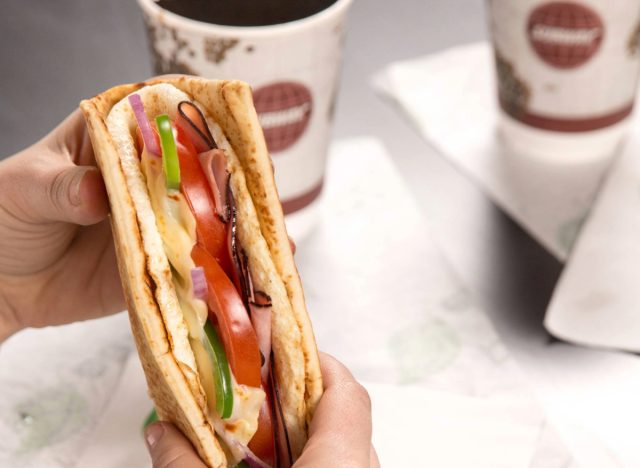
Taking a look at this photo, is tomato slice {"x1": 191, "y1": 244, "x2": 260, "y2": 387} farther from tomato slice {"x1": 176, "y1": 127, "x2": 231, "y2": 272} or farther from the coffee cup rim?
the coffee cup rim

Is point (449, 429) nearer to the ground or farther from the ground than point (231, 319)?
nearer to the ground

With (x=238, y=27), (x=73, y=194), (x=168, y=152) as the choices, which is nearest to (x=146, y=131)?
(x=168, y=152)

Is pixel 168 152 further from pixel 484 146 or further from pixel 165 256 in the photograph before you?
pixel 484 146

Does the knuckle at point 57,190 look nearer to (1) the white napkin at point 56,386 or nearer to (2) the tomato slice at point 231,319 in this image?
(2) the tomato slice at point 231,319

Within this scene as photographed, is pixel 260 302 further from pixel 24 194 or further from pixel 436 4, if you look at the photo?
Answer: pixel 436 4

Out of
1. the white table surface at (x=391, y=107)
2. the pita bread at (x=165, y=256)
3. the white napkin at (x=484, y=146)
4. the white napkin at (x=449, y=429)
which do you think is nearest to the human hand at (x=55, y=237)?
the pita bread at (x=165, y=256)

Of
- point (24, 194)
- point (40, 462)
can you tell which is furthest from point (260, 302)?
point (40, 462)

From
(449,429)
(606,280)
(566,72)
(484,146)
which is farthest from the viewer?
(484,146)

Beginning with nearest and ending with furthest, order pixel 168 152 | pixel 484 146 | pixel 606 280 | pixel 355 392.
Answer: pixel 168 152 < pixel 355 392 < pixel 606 280 < pixel 484 146

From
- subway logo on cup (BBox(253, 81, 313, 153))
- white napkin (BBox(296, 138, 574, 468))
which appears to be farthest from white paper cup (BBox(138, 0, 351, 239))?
white napkin (BBox(296, 138, 574, 468))
